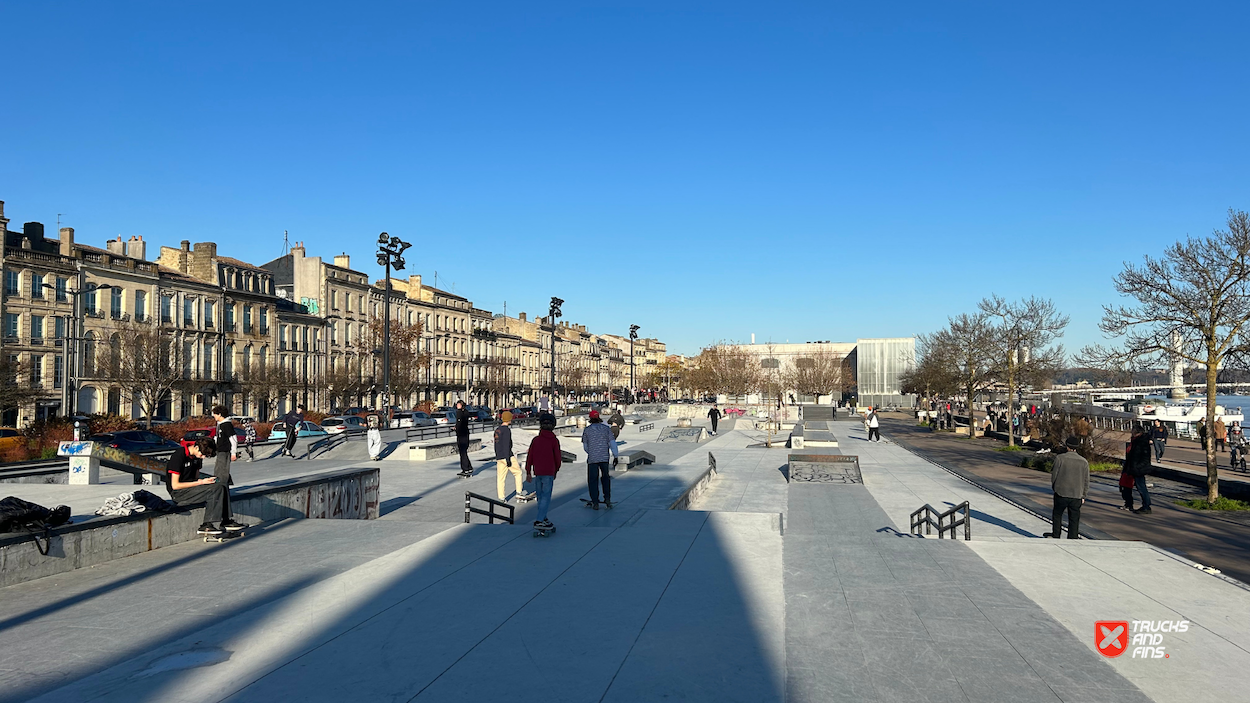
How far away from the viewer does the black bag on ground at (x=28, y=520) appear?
730cm

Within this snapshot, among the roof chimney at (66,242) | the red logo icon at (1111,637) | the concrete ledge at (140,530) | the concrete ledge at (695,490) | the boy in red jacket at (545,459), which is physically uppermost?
the roof chimney at (66,242)

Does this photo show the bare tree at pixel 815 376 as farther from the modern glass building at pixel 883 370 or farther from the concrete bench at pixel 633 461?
the concrete bench at pixel 633 461

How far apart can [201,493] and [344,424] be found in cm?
2952

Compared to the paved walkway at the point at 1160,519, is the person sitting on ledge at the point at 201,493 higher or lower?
higher

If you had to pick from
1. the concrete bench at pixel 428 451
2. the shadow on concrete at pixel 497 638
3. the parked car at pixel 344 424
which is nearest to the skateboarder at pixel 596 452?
the shadow on concrete at pixel 497 638

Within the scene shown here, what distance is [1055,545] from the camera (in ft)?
29.8

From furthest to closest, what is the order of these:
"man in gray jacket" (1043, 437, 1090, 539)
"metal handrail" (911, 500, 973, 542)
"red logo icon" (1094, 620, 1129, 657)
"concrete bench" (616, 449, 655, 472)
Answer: "concrete bench" (616, 449, 655, 472) < "metal handrail" (911, 500, 973, 542) < "man in gray jacket" (1043, 437, 1090, 539) < "red logo icon" (1094, 620, 1129, 657)

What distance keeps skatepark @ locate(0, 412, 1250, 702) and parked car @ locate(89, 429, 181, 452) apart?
17.2 m

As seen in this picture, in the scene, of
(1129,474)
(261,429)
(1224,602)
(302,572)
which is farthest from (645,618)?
(261,429)

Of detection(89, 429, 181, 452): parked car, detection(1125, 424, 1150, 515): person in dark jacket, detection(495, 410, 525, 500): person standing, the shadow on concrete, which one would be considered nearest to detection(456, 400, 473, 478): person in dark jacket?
detection(495, 410, 525, 500): person standing

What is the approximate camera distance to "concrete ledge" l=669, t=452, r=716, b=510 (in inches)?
551

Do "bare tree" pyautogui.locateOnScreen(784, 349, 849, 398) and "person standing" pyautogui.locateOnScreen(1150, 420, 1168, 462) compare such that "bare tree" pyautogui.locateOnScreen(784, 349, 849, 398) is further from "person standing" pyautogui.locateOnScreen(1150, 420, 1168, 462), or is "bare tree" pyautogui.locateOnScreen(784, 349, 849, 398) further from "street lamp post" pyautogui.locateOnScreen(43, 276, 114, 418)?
"street lamp post" pyautogui.locateOnScreen(43, 276, 114, 418)

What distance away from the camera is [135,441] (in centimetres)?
2438

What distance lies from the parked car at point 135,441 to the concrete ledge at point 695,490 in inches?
615
